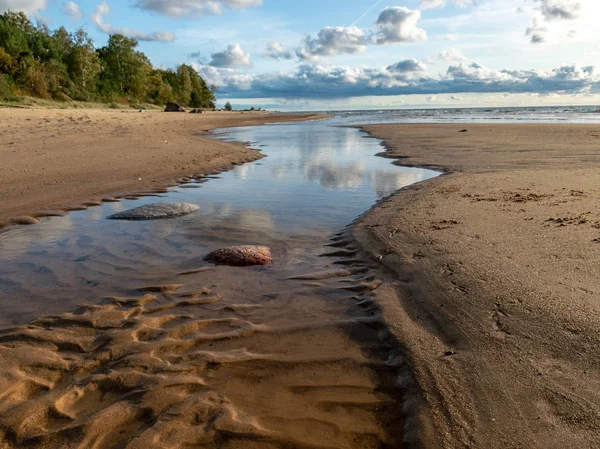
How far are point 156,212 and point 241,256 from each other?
89.9 inches

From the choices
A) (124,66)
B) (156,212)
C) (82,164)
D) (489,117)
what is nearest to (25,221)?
(156,212)

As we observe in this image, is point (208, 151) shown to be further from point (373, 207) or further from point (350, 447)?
point (350, 447)

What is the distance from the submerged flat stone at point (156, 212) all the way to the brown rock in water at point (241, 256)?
1856 mm

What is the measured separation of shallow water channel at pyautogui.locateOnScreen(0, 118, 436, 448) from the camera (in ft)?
7.02

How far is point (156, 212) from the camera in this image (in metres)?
6.12

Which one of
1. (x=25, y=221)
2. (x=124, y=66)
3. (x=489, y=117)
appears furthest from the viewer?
(x=124, y=66)

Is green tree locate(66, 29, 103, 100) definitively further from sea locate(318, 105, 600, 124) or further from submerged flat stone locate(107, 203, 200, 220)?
submerged flat stone locate(107, 203, 200, 220)

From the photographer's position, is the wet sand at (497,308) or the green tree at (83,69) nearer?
the wet sand at (497,308)

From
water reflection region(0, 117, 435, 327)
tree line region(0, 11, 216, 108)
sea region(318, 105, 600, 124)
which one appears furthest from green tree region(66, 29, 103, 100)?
water reflection region(0, 117, 435, 327)

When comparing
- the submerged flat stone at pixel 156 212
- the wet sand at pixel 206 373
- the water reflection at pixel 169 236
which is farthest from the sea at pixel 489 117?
the wet sand at pixel 206 373

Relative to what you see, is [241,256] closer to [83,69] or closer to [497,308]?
[497,308]

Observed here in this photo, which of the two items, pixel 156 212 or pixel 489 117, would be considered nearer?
pixel 156 212

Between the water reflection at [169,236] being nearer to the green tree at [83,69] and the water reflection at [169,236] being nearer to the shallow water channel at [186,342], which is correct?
the shallow water channel at [186,342]

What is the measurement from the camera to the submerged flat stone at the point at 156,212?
6016mm
